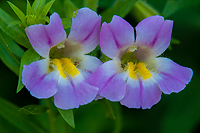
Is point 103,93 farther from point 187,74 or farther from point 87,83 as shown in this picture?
point 187,74

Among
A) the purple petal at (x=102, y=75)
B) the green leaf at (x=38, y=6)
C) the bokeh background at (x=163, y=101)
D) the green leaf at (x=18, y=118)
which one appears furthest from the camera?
the bokeh background at (x=163, y=101)

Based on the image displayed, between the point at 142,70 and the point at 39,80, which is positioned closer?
the point at 39,80

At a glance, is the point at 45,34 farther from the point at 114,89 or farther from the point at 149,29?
the point at 149,29

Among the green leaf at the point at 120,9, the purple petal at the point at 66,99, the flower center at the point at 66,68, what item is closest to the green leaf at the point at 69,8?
the green leaf at the point at 120,9

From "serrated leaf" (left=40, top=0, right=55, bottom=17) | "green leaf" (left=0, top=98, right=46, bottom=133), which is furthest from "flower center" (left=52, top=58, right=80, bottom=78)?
"green leaf" (left=0, top=98, right=46, bottom=133)

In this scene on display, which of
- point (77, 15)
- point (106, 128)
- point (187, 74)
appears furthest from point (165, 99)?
point (77, 15)

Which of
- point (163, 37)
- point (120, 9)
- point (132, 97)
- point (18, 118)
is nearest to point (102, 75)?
point (132, 97)

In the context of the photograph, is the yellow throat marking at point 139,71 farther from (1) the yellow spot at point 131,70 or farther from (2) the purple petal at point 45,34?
(2) the purple petal at point 45,34

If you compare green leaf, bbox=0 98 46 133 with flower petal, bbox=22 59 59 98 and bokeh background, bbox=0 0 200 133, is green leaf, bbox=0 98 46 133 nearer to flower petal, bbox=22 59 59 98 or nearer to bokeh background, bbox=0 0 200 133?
bokeh background, bbox=0 0 200 133
